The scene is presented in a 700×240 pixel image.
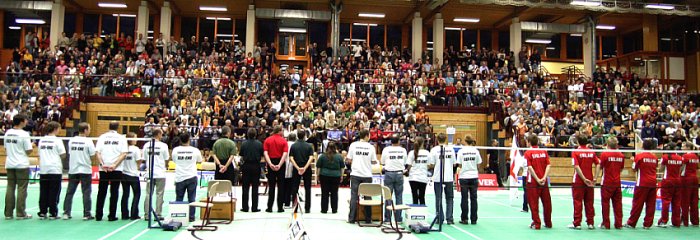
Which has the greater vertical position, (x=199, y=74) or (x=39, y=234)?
(x=199, y=74)

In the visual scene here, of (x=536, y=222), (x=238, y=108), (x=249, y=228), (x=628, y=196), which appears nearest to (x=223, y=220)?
(x=249, y=228)

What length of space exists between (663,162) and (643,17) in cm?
2444

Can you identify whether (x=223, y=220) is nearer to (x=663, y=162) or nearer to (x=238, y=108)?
(x=663, y=162)

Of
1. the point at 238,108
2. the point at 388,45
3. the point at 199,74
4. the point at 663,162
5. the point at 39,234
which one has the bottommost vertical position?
the point at 39,234

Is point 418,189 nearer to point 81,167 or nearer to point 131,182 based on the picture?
point 131,182

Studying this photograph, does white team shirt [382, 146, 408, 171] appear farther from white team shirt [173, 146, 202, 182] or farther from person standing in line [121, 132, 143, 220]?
person standing in line [121, 132, 143, 220]

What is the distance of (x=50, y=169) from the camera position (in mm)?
10391

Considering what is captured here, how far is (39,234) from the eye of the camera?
8.93 metres

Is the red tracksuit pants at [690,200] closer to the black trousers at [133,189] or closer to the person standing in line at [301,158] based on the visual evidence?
the person standing in line at [301,158]

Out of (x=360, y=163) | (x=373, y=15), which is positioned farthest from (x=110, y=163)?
(x=373, y=15)

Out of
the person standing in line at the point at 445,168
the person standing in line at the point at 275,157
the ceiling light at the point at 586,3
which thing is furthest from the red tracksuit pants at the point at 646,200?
the ceiling light at the point at 586,3

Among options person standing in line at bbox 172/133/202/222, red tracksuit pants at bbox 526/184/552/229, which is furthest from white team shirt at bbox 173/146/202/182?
red tracksuit pants at bbox 526/184/552/229

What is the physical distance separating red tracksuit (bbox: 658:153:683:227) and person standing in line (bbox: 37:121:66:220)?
1156 centimetres

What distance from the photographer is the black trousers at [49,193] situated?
34.1 ft
